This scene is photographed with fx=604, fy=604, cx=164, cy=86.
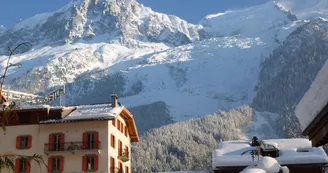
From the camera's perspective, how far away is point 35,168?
57906 mm

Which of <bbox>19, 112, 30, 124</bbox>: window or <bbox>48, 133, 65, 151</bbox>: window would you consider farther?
<bbox>19, 112, 30, 124</bbox>: window

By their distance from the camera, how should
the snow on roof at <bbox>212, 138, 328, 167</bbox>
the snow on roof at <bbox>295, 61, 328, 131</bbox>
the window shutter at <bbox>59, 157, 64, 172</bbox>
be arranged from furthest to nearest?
the window shutter at <bbox>59, 157, 64, 172</bbox>
the snow on roof at <bbox>212, 138, 328, 167</bbox>
the snow on roof at <bbox>295, 61, 328, 131</bbox>

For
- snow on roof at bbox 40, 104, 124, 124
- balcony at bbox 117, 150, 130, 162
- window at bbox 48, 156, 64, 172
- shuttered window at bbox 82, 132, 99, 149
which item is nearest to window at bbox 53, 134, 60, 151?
window at bbox 48, 156, 64, 172

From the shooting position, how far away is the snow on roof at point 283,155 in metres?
49.7

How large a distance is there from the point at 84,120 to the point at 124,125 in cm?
859

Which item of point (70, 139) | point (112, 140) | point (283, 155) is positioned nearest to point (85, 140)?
point (70, 139)

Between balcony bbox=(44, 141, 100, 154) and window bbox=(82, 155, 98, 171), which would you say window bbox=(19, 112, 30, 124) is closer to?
balcony bbox=(44, 141, 100, 154)

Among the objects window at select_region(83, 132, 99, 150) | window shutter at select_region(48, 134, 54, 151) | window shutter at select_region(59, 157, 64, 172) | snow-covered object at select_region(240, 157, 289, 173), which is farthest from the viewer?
window shutter at select_region(48, 134, 54, 151)

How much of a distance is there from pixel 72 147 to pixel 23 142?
217 inches

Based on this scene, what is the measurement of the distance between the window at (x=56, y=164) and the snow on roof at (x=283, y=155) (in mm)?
14947

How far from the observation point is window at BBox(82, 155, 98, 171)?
5696 cm

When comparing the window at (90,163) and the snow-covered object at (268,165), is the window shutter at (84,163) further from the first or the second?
the snow-covered object at (268,165)

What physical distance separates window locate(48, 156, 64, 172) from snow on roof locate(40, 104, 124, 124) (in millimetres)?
3662

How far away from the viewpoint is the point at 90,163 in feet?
188
